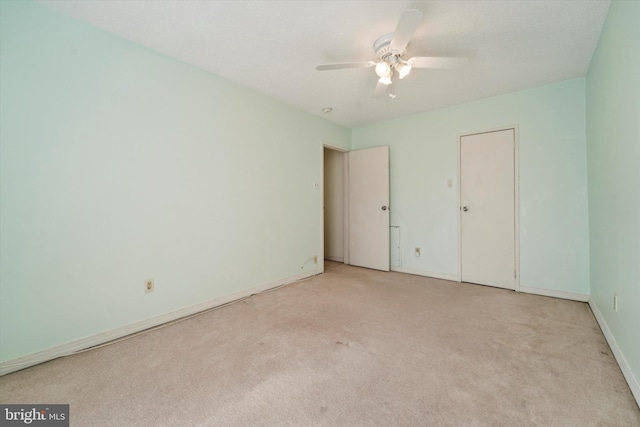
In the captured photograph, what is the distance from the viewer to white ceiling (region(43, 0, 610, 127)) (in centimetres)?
176

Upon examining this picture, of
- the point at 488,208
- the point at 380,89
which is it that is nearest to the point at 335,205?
the point at 488,208

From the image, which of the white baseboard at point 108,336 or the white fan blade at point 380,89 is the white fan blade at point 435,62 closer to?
the white fan blade at point 380,89

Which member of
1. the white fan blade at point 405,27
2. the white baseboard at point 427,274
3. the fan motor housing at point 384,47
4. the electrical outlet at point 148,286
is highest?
the fan motor housing at point 384,47

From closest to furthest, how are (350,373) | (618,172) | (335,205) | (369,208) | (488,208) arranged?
1. (350,373)
2. (618,172)
3. (488,208)
4. (369,208)
5. (335,205)

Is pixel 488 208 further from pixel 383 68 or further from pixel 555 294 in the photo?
pixel 383 68

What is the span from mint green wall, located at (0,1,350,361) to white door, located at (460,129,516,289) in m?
2.61

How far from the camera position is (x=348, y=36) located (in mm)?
2061

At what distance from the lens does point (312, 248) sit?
3.82 meters

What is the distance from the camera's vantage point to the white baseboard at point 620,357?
1.36m

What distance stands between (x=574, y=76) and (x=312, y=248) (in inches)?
139

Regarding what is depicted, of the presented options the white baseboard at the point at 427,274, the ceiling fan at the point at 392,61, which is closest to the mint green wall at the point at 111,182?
the ceiling fan at the point at 392,61

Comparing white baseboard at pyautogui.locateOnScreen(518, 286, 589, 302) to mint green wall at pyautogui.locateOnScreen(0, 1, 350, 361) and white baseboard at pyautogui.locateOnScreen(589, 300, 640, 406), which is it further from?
mint green wall at pyautogui.locateOnScreen(0, 1, 350, 361)

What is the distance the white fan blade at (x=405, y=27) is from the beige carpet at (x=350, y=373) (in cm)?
208

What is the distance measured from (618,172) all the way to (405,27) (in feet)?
5.39
